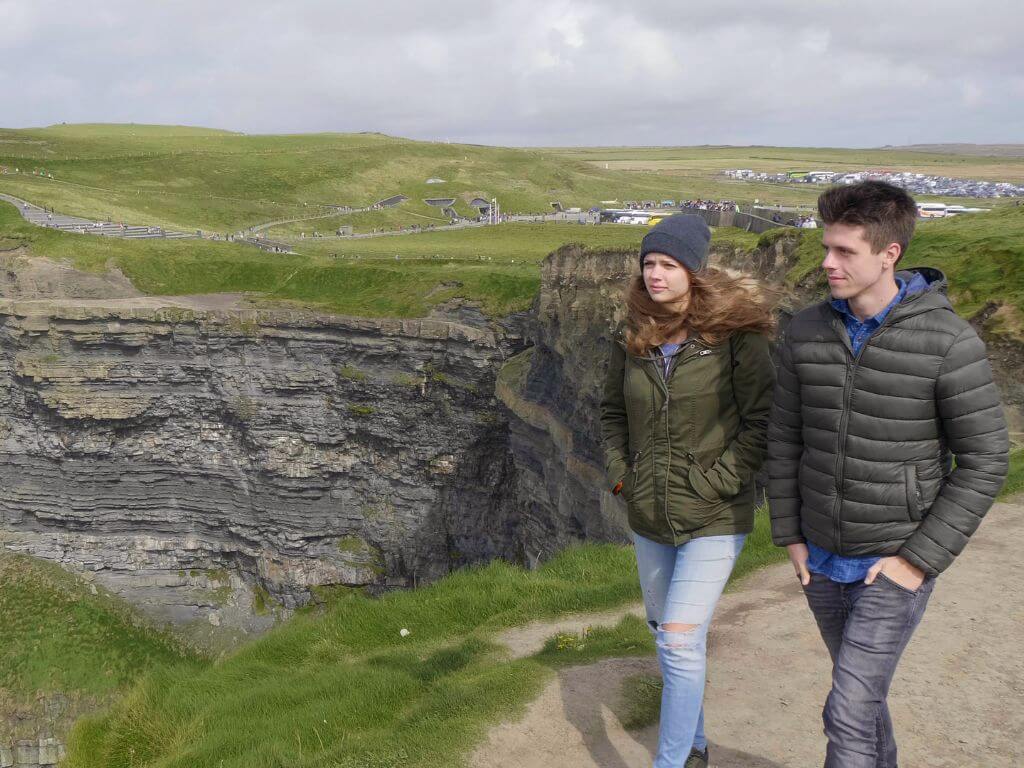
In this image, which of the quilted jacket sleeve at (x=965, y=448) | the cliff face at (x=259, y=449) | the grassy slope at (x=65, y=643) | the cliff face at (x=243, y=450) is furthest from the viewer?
the cliff face at (x=243, y=450)

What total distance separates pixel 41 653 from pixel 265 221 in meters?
54.3

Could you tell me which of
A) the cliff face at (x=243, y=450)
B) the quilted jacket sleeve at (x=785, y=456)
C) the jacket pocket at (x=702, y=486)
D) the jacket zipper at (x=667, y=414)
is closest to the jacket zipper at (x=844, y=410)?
the quilted jacket sleeve at (x=785, y=456)

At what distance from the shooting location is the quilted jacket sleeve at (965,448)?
3.81 m

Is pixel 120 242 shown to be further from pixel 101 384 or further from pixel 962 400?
pixel 962 400

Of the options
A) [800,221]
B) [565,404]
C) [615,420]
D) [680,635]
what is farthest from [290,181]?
[680,635]

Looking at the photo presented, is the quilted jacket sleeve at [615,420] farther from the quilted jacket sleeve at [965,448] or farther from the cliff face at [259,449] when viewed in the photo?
the cliff face at [259,449]

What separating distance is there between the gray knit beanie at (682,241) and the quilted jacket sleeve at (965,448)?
156 centimetres

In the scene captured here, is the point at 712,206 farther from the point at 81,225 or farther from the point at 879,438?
the point at 879,438

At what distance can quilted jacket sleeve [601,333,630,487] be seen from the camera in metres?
5.23

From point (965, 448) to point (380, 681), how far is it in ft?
20.5

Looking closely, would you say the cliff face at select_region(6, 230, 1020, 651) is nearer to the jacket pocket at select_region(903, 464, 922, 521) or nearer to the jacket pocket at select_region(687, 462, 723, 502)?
the jacket pocket at select_region(687, 462, 723, 502)

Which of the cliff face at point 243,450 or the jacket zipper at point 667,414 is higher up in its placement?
the jacket zipper at point 667,414

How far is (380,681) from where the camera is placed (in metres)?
8.08

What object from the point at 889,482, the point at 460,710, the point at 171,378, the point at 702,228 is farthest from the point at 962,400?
the point at 171,378
